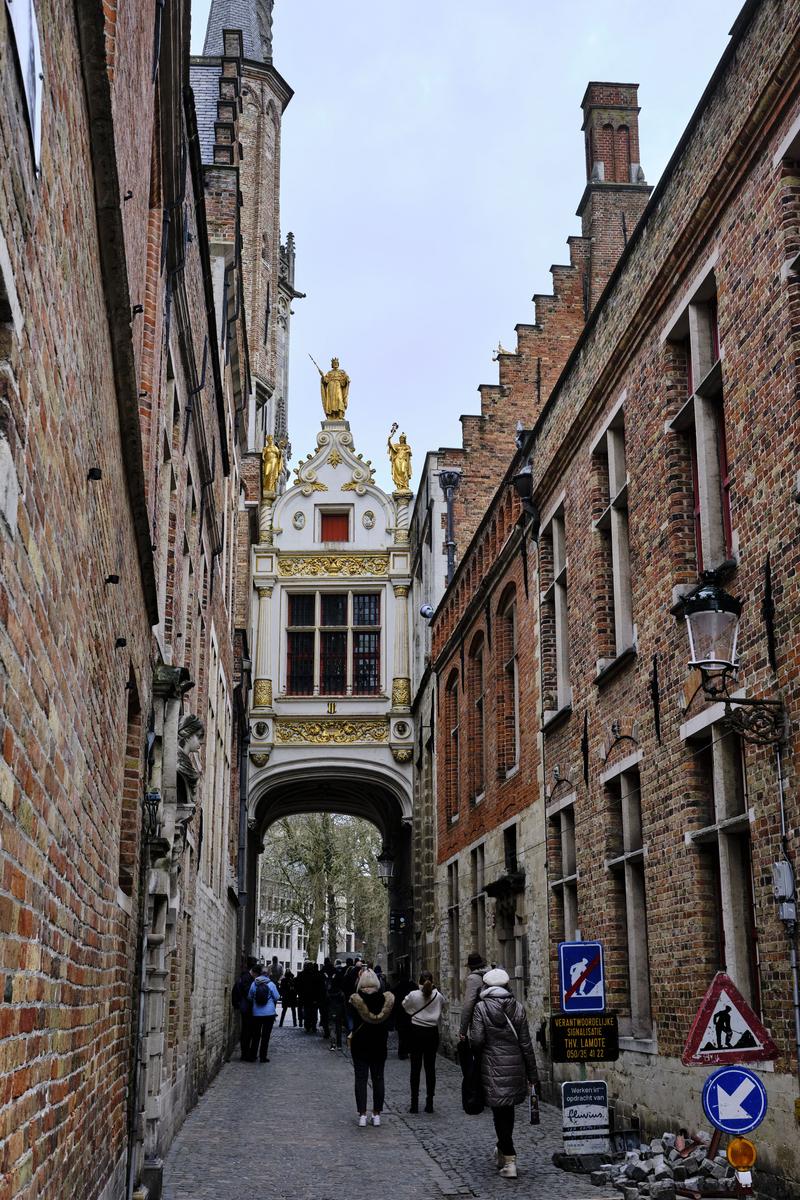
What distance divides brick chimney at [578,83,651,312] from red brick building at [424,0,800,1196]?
8.15 meters

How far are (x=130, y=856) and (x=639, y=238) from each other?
6.92 metres

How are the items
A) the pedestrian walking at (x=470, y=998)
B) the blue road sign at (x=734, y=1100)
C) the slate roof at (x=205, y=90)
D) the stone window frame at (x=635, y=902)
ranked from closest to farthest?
1. the blue road sign at (x=734, y=1100)
2. the pedestrian walking at (x=470, y=998)
3. the stone window frame at (x=635, y=902)
4. the slate roof at (x=205, y=90)

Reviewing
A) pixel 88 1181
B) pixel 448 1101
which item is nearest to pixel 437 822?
pixel 448 1101

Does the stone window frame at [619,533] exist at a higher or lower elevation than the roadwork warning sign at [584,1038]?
higher

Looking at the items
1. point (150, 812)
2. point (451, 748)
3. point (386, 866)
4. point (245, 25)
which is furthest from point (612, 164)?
point (245, 25)

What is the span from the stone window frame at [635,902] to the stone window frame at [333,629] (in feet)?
67.3

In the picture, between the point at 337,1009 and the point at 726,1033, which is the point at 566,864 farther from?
the point at 337,1009

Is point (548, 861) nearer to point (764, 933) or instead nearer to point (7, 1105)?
point (764, 933)

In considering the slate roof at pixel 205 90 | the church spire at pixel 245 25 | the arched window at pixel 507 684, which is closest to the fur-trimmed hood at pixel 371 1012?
the arched window at pixel 507 684

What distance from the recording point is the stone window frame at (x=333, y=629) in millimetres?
33125

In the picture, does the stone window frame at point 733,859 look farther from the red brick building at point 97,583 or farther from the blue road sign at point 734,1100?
the red brick building at point 97,583

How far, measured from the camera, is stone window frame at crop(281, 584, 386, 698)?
3312cm

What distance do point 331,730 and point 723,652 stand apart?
2471 centimetres

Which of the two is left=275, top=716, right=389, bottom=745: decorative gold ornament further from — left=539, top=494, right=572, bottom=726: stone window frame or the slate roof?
left=539, top=494, right=572, bottom=726: stone window frame
